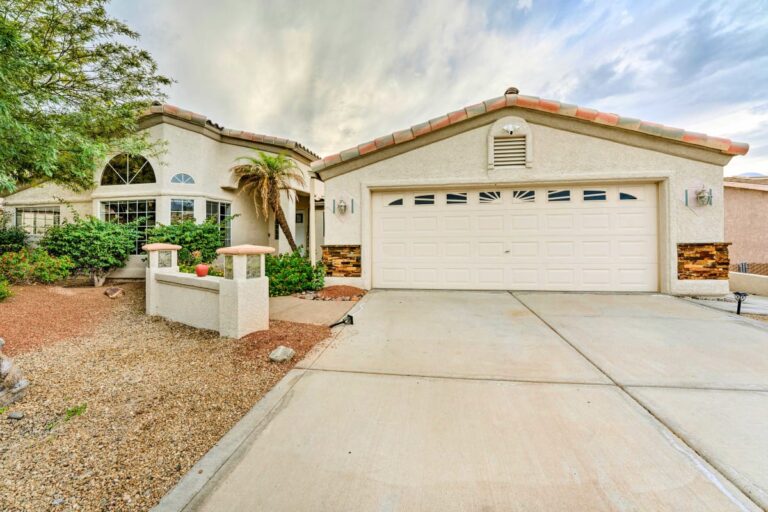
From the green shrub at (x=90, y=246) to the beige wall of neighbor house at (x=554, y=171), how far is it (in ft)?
18.9

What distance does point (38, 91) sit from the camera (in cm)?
577

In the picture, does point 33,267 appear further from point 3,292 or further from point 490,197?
point 490,197

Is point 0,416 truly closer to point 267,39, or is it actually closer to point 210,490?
point 210,490

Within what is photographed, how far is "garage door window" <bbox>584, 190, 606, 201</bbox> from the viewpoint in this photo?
6.76 metres

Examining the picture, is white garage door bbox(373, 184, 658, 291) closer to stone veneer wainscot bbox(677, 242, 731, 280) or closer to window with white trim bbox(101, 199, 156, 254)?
stone veneer wainscot bbox(677, 242, 731, 280)

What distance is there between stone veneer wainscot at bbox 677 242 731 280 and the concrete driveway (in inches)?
108

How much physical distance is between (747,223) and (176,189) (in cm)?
1746

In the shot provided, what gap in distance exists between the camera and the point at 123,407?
2.54 meters

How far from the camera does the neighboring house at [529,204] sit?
250 inches

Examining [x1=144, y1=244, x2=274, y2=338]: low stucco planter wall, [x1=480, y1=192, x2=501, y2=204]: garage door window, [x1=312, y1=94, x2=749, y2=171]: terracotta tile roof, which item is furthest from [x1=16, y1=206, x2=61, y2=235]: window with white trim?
[x1=480, y1=192, x2=501, y2=204]: garage door window

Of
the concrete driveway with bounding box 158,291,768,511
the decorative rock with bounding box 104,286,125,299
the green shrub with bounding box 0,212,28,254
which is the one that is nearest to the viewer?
the concrete driveway with bounding box 158,291,768,511

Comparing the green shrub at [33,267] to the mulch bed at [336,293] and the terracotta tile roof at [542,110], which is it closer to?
the mulch bed at [336,293]

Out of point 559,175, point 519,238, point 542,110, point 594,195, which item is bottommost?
point 519,238

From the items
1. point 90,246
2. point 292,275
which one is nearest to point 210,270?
point 292,275
